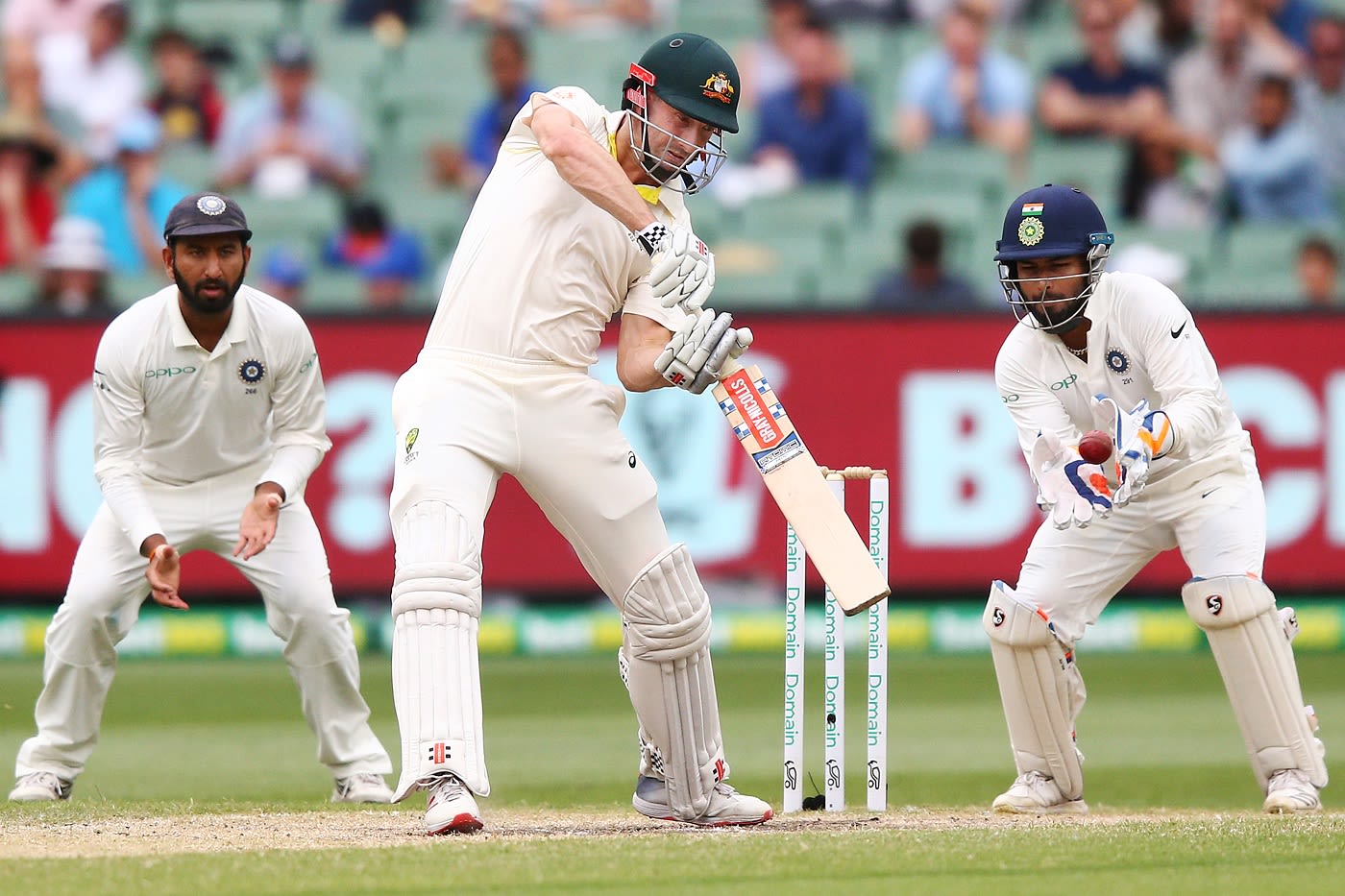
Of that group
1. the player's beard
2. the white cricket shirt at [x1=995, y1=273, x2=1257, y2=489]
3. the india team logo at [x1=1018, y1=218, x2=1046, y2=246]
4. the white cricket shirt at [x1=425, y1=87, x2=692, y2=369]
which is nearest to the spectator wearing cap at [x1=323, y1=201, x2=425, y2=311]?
the player's beard

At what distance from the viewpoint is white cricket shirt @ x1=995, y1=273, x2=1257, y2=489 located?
17.6ft

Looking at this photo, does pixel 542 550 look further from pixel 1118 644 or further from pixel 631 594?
pixel 631 594

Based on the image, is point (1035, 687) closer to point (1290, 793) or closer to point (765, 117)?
point (1290, 793)

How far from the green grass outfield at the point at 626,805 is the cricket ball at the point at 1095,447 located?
0.91m

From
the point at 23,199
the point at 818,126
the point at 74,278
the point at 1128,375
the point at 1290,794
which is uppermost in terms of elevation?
the point at 818,126

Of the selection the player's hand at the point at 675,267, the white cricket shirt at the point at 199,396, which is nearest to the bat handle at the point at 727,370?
the player's hand at the point at 675,267

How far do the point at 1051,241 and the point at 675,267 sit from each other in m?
1.31

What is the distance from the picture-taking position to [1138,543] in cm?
568

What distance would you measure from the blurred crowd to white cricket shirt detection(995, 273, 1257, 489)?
4.75m

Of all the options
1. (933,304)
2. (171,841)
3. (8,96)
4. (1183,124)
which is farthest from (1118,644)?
(8,96)

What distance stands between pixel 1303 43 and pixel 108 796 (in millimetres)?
8523

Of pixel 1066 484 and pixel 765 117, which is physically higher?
pixel 765 117

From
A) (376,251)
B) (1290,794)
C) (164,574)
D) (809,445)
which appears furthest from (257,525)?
(376,251)

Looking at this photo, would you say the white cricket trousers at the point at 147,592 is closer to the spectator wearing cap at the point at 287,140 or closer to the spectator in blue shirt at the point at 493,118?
the spectator in blue shirt at the point at 493,118
